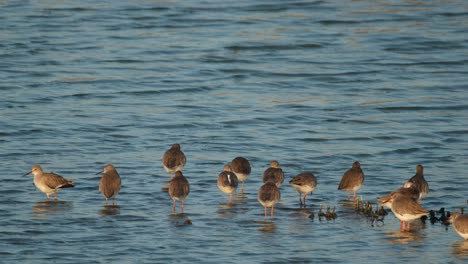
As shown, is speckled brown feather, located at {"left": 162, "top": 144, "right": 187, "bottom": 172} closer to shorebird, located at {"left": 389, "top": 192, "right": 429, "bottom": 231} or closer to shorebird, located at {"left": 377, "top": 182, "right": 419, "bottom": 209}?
shorebird, located at {"left": 377, "top": 182, "right": 419, "bottom": 209}

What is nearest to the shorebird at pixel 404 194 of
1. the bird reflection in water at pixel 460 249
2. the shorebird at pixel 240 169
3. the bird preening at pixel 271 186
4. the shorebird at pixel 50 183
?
the bird preening at pixel 271 186

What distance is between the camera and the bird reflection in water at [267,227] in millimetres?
16109

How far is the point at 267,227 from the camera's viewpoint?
1634cm

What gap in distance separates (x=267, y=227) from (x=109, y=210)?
2743mm

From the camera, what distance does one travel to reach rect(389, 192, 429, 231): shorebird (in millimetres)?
15797

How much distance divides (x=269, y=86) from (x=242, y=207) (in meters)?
10.9

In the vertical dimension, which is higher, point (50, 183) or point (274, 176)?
point (274, 176)

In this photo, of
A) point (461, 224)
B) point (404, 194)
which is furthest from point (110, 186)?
point (461, 224)

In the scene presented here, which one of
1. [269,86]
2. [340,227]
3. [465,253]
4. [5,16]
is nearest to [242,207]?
[340,227]

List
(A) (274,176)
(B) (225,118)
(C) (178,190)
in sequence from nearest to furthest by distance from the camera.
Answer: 1. (C) (178,190)
2. (A) (274,176)
3. (B) (225,118)

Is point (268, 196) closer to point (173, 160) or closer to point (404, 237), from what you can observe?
point (404, 237)

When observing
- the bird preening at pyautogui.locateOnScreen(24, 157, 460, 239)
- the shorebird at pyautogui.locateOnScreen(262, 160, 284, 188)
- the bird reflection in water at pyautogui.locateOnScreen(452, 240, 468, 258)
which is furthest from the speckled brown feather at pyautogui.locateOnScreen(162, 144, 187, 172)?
the bird reflection in water at pyautogui.locateOnScreen(452, 240, 468, 258)

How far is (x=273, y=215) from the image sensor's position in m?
17.1

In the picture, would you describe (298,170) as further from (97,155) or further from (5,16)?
(5,16)
